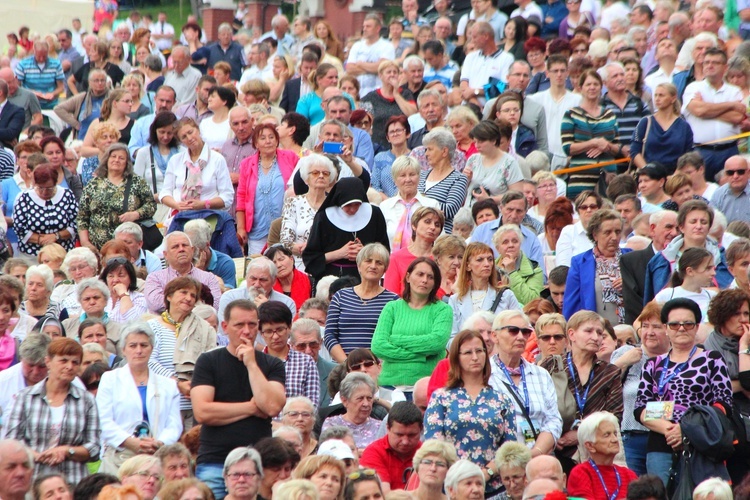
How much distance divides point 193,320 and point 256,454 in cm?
245

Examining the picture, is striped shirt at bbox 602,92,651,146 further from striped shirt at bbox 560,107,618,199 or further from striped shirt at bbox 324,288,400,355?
striped shirt at bbox 324,288,400,355

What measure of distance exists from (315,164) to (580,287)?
8.43ft

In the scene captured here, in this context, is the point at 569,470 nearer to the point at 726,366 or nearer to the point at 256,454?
the point at 726,366

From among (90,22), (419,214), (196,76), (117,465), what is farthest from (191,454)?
(90,22)

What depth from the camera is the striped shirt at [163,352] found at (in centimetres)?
1045

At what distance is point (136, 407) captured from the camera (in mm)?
9664

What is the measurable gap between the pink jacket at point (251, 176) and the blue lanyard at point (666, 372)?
5777 millimetres

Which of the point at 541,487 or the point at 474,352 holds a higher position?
the point at 474,352

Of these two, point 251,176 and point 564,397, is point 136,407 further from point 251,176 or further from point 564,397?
point 251,176

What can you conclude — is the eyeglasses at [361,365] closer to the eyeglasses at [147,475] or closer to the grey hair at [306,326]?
the grey hair at [306,326]

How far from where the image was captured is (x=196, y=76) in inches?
787

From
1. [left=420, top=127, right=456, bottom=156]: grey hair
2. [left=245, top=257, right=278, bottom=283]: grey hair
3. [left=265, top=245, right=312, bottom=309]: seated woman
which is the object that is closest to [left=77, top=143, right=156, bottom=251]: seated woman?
[left=265, top=245, right=312, bottom=309]: seated woman

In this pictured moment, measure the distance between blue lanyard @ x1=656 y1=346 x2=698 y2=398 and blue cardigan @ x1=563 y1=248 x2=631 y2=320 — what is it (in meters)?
2.28

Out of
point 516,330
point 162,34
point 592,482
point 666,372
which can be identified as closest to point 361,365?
point 516,330
